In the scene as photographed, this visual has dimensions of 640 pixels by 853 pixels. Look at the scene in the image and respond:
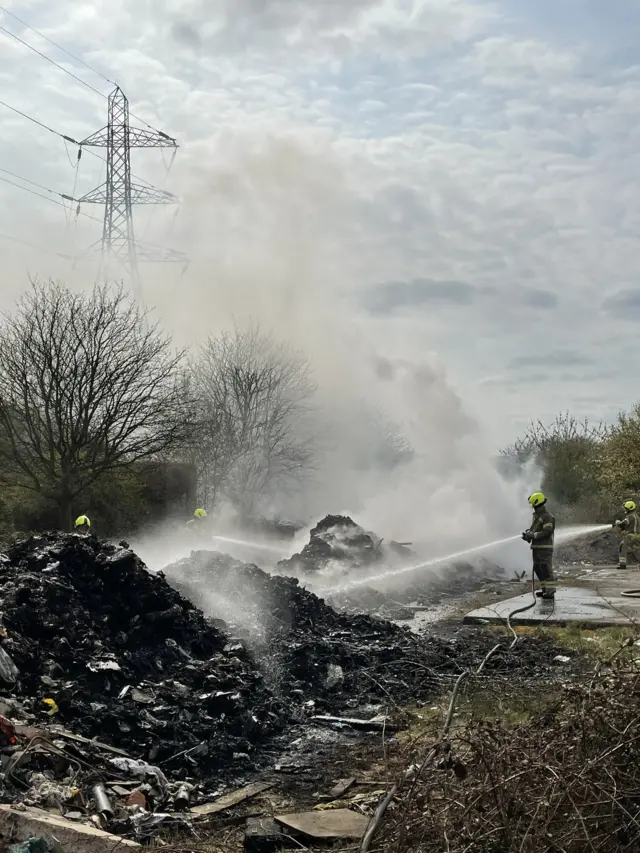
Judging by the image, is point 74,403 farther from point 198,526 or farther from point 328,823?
point 328,823

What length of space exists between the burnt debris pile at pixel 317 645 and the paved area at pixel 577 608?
1.06m

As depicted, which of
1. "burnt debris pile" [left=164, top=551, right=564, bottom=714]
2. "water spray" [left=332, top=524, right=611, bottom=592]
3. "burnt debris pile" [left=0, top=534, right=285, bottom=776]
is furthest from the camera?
"water spray" [left=332, top=524, right=611, bottom=592]

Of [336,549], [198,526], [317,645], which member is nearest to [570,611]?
[317,645]

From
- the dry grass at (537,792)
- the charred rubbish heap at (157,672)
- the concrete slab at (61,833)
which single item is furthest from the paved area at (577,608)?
the concrete slab at (61,833)

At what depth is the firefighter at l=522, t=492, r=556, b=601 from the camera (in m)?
15.1

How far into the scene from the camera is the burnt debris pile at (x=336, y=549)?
2142 centimetres

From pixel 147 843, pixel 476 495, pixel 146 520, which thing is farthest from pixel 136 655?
pixel 476 495

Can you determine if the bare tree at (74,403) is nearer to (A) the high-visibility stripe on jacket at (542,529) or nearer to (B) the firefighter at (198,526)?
(B) the firefighter at (198,526)

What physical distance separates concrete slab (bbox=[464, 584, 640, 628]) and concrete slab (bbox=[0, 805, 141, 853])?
7.69 m

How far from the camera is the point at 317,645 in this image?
11.0 m

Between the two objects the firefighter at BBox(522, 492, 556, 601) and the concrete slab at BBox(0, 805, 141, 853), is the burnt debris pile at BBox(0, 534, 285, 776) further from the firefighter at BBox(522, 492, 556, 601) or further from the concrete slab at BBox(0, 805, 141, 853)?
the firefighter at BBox(522, 492, 556, 601)

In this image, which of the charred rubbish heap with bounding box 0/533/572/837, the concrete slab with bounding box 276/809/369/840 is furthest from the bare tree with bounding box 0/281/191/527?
the concrete slab with bounding box 276/809/369/840

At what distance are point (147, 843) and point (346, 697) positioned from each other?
451 centimetres

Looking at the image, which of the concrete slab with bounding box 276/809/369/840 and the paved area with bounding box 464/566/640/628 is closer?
the concrete slab with bounding box 276/809/369/840
